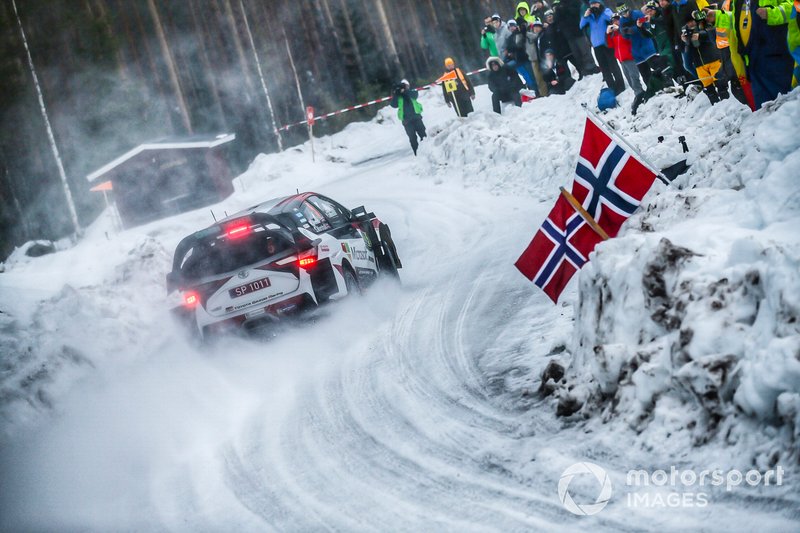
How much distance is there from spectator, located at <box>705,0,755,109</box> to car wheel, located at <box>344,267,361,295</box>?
4.97 metres

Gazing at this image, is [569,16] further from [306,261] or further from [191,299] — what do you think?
[191,299]

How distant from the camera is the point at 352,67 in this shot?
28078mm

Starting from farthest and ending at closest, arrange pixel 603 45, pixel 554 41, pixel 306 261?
pixel 554 41
pixel 603 45
pixel 306 261

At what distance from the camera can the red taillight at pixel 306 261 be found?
899 centimetres

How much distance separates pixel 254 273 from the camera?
8906 millimetres

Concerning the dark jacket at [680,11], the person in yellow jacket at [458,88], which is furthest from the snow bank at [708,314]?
the person in yellow jacket at [458,88]

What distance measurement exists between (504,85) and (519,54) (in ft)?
3.01

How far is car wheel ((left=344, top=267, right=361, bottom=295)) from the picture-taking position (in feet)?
31.1

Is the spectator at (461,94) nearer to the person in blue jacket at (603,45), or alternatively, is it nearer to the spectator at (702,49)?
the person in blue jacket at (603,45)

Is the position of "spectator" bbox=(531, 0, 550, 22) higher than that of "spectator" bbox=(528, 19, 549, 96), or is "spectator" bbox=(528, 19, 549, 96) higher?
"spectator" bbox=(531, 0, 550, 22)

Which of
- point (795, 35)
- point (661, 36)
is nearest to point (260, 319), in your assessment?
point (795, 35)

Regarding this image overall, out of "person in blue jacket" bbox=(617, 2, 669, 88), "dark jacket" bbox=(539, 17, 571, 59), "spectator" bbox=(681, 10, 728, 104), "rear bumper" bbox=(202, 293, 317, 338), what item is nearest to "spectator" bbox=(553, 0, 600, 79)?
"dark jacket" bbox=(539, 17, 571, 59)

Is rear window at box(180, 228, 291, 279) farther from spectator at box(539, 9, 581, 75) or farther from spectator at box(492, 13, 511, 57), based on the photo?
spectator at box(492, 13, 511, 57)

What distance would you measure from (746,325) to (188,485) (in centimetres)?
413
